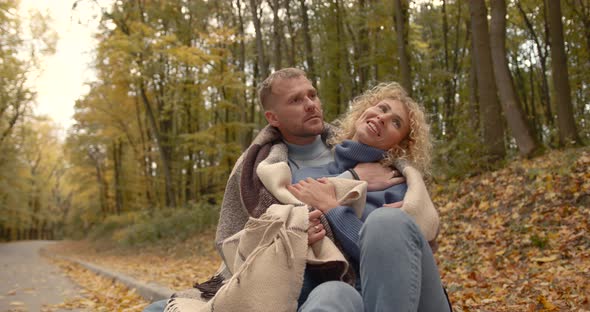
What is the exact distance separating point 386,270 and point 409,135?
0.99 m

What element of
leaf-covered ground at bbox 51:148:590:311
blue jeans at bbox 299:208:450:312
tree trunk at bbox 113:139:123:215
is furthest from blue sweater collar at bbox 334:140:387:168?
tree trunk at bbox 113:139:123:215

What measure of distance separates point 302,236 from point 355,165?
654 millimetres

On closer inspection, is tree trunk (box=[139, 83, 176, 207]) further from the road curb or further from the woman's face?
the woman's face

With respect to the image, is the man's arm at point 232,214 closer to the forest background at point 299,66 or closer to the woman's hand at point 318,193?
the woman's hand at point 318,193

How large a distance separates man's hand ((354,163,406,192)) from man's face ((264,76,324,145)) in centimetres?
38

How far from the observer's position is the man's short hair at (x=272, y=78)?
114 inches

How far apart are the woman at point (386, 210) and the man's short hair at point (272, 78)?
0.38 meters

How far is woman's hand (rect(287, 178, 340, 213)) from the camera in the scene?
2.40 metres

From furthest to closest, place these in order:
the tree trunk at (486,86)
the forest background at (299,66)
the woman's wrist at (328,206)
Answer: the forest background at (299,66) → the tree trunk at (486,86) → the woman's wrist at (328,206)

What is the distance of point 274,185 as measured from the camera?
248 cm

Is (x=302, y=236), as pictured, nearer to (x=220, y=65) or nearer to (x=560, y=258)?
(x=560, y=258)

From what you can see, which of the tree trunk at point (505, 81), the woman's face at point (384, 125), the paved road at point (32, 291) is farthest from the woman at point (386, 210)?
the tree trunk at point (505, 81)

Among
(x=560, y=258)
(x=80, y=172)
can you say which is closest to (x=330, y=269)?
(x=560, y=258)

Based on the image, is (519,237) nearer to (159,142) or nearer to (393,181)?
(393,181)
